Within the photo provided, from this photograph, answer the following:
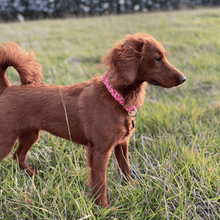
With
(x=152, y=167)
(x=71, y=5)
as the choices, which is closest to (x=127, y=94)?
(x=152, y=167)

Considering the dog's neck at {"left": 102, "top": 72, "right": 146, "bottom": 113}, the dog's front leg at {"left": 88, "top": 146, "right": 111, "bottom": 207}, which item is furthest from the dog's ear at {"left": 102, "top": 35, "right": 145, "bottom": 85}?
the dog's front leg at {"left": 88, "top": 146, "right": 111, "bottom": 207}

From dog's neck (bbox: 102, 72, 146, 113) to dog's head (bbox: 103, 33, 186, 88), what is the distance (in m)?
0.10

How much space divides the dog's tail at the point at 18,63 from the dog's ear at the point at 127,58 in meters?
0.83

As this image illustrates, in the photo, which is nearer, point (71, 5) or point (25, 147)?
point (25, 147)

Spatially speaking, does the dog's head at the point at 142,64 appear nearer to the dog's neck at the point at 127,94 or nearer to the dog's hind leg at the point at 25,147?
the dog's neck at the point at 127,94

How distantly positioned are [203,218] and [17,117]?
1.95 meters

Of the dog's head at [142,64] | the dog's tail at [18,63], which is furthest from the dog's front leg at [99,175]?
the dog's tail at [18,63]

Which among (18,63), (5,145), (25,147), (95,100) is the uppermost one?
(18,63)

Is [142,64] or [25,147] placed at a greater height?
[142,64]

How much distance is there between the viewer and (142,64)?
6.52 ft

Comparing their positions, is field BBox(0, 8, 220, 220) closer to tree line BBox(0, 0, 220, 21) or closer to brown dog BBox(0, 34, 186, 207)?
brown dog BBox(0, 34, 186, 207)

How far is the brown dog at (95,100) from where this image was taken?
1965 millimetres

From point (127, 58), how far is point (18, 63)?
3.78 feet

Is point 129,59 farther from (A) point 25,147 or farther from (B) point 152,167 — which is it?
(A) point 25,147
